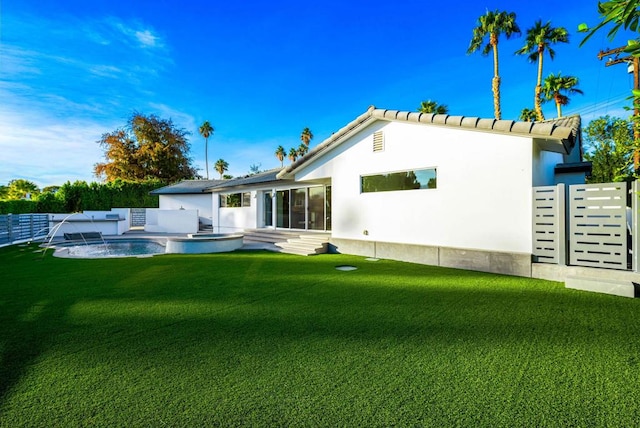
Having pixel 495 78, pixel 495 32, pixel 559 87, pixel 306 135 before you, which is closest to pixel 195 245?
pixel 495 78

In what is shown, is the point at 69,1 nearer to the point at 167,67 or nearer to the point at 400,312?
the point at 167,67

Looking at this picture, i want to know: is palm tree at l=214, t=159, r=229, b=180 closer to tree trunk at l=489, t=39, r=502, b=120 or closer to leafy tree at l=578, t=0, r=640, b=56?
tree trunk at l=489, t=39, r=502, b=120

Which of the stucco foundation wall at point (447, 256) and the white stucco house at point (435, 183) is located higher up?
the white stucco house at point (435, 183)

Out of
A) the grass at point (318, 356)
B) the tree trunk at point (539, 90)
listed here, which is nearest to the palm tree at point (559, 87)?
the tree trunk at point (539, 90)

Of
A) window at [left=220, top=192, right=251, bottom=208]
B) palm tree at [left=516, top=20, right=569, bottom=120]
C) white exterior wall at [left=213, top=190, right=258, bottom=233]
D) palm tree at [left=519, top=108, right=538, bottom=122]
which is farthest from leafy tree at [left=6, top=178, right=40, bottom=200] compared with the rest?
palm tree at [left=519, top=108, right=538, bottom=122]

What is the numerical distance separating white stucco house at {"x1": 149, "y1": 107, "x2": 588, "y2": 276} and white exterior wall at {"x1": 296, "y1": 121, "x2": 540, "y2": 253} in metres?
0.03

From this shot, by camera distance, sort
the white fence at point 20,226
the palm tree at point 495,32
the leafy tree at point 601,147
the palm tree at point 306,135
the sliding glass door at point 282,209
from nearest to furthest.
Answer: the white fence at point 20,226 → the sliding glass door at point 282,209 → the leafy tree at point 601,147 → the palm tree at point 495,32 → the palm tree at point 306,135

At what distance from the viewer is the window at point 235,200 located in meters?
19.1

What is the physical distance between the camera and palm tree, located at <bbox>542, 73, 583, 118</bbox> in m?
26.3

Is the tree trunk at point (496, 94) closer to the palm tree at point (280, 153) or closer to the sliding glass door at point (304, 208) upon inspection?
the sliding glass door at point (304, 208)

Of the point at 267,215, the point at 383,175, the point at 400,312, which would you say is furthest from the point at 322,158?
the point at 400,312

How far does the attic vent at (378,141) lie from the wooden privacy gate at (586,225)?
16.8ft

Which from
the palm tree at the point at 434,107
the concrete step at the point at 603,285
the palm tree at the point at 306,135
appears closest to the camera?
the concrete step at the point at 603,285

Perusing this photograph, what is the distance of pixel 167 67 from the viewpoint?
21.9 m
